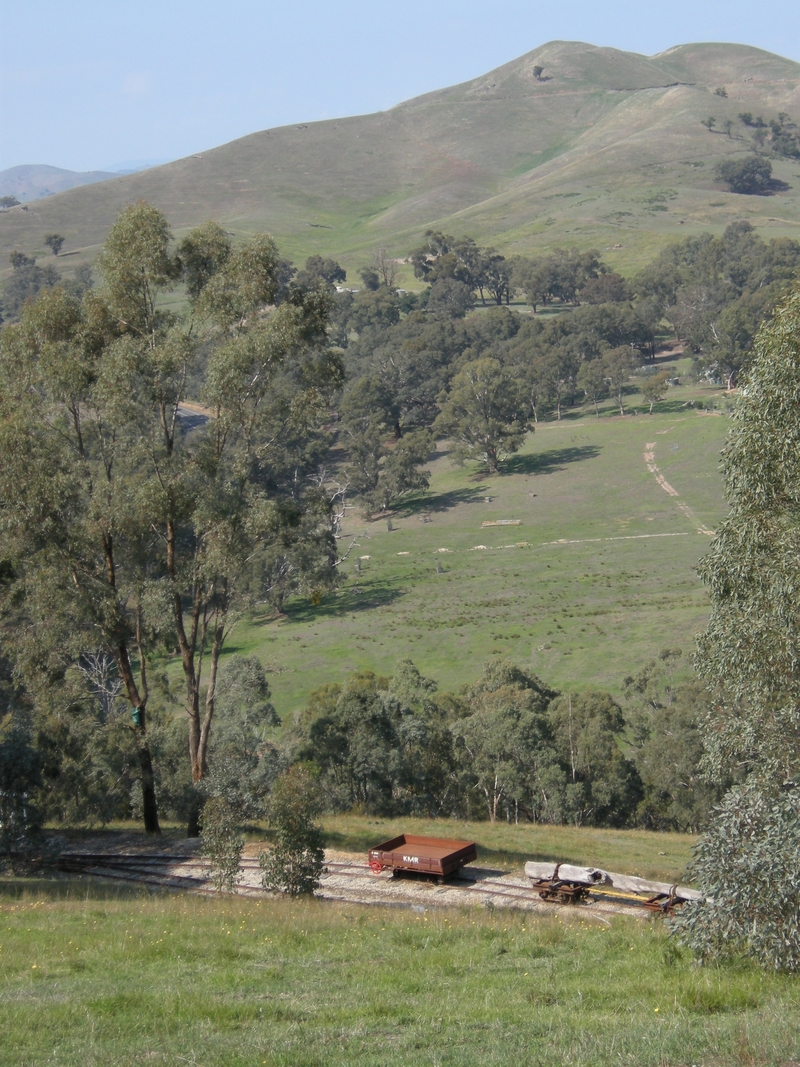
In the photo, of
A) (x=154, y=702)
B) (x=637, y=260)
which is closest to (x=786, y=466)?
(x=154, y=702)

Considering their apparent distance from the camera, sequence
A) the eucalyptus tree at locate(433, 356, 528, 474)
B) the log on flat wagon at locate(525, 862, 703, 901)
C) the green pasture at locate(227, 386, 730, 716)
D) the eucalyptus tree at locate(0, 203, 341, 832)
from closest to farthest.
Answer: the log on flat wagon at locate(525, 862, 703, 901) → the eucalyptus tree at locate(0, 203, 341, 832) → the green pasture at locate(227, 386, 730, 716) → the eucalyptus tree at locate(433, 356, 528, 474)

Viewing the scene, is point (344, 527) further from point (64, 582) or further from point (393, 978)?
point (393, 978)

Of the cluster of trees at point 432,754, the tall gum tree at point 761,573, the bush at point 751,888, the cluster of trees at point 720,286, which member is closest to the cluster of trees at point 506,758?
the cluster of trees at point 432,754

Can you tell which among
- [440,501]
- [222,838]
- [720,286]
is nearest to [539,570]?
[440,501]

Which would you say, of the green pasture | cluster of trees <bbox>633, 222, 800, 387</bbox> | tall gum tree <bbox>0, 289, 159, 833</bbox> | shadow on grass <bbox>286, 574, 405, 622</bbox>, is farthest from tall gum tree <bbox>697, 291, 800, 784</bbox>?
cluster of trees <bbox>633, 222, 800, 387</bbox>

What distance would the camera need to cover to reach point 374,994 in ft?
35.7

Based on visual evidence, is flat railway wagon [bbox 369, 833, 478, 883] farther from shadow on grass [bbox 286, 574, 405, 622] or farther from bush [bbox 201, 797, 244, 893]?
shadow on grass [bbox 286, 574, 405, 622]

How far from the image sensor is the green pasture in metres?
62.3

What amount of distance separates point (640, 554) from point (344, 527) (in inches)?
1443

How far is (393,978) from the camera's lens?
1162cm

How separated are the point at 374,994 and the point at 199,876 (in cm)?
1196

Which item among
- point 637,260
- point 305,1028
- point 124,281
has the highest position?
point 637,260

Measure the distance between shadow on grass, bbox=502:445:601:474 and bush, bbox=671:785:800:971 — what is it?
9876cm

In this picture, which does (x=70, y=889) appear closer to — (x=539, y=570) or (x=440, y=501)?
(x=539, y=570)
